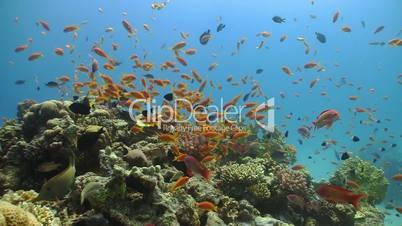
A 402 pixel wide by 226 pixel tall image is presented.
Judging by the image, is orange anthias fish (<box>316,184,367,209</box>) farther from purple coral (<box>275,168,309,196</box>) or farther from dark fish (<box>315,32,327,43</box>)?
dark fish (<box>315,32,327,43</box>)

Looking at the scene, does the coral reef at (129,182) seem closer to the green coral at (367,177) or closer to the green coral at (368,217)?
the green coral at (368,217)

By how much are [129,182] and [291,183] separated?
4.42 metres

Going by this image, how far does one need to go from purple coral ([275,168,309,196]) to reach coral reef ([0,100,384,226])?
22 millimetres

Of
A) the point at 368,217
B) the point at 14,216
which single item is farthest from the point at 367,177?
the point at 14,216

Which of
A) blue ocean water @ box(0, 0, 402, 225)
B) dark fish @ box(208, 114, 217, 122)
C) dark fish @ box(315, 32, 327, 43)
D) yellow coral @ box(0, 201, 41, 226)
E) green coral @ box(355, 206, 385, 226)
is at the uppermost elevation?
blue ocean water @ box(0, 0, 402, 225)

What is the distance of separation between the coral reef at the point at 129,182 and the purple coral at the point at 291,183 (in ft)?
0.07

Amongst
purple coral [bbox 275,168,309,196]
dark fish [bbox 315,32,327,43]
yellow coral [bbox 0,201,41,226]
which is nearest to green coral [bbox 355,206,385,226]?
purple coral [bbox 275,168,309,196]

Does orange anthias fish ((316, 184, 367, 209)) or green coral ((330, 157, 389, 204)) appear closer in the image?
orange anthias fish ((316, 184, 367, 209))

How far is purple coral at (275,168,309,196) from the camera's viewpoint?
8.05m

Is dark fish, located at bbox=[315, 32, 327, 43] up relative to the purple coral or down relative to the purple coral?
up

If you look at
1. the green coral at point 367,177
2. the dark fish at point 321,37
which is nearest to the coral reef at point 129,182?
the green coral at point 367,177

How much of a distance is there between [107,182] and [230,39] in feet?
413

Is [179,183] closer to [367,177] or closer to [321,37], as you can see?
[367,177]

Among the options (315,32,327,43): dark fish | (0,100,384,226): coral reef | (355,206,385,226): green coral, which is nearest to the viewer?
(0,100,384,226): coral reef
